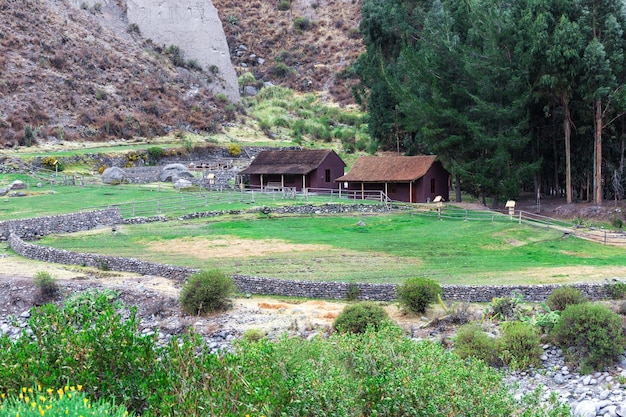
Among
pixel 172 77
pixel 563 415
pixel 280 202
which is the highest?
pixel 172 77

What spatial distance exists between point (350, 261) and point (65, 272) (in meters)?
11.4

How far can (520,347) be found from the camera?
58.3 feet

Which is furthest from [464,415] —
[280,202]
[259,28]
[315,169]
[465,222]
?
[259,28]

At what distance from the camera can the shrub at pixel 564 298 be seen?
20875mm

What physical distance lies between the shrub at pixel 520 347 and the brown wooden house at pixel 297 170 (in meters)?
35.9

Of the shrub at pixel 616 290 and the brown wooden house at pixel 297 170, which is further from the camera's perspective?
the brown wooden house at pixel 297 170

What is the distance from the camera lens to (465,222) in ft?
127

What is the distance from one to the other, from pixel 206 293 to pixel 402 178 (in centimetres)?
2973

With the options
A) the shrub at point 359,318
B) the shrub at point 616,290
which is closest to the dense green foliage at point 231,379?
the shrub at point 359,318

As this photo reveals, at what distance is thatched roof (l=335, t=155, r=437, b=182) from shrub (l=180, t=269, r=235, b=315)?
28600mm

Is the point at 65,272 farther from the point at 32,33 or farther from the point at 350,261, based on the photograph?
the point at 32,33

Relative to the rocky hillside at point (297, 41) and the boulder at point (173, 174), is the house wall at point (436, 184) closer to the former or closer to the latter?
the boulder at point (173, 174)

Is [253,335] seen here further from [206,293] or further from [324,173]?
[324,173]

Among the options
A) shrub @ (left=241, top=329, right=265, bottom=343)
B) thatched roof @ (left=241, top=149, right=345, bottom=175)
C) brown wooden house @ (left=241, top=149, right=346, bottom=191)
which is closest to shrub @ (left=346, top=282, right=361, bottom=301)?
shrub @ (left=241, top=329, right=265, bottom=343)
